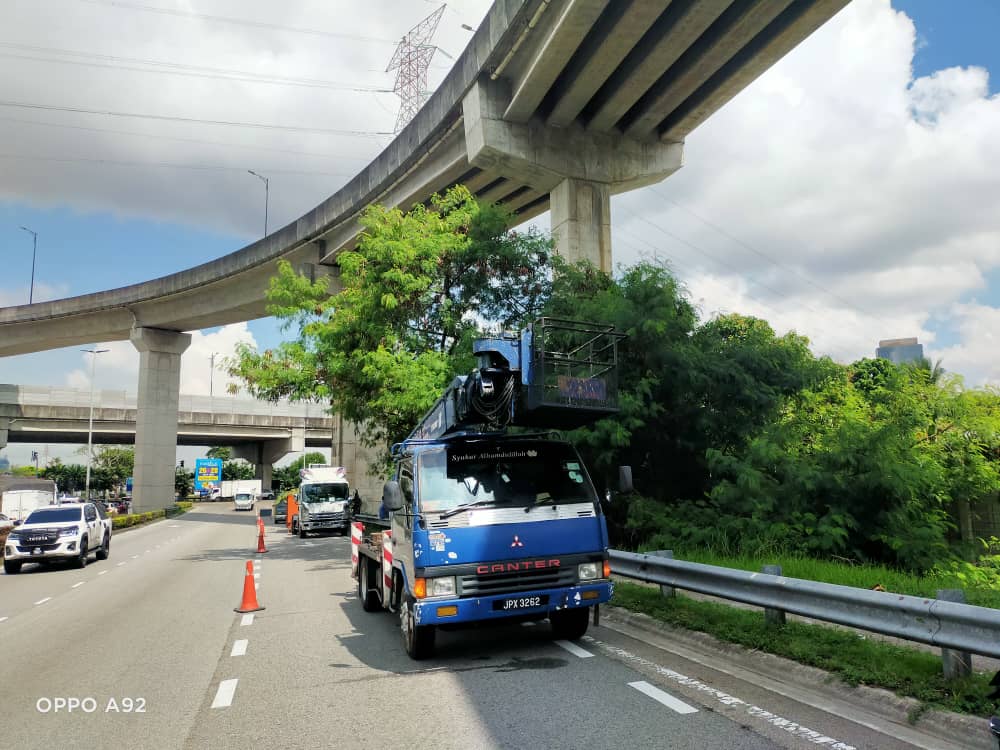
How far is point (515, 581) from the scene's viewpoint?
7191 mm

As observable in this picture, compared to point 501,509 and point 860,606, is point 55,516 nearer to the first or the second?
point 501,509

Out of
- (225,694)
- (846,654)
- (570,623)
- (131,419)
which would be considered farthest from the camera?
(131,419)

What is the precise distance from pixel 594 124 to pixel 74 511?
60.2 feet

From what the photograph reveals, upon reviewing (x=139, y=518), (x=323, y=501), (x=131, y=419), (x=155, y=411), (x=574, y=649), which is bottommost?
(x=139, y=518)

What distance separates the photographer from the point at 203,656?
27.1 ft

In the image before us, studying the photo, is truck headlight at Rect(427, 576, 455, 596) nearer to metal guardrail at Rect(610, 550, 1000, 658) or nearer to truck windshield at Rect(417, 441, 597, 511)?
truck windshield at Rect(417, 441, 597, 511)

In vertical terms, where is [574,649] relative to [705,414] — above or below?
below

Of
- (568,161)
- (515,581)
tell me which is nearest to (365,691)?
(515,581)

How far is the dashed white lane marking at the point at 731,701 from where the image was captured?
15.7 feet

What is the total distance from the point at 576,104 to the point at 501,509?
15.6m

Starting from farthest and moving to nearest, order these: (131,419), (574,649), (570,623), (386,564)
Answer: (131,419) < (386,564) < (570,623) < (574,649)

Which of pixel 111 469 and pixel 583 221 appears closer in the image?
pixel 583 221

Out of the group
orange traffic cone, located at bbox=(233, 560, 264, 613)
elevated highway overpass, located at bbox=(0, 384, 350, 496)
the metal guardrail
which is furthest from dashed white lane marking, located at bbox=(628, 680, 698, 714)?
elevated highway overpass, located at bbox=(0, 384, 350, 496)

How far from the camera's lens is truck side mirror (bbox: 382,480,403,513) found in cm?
790
